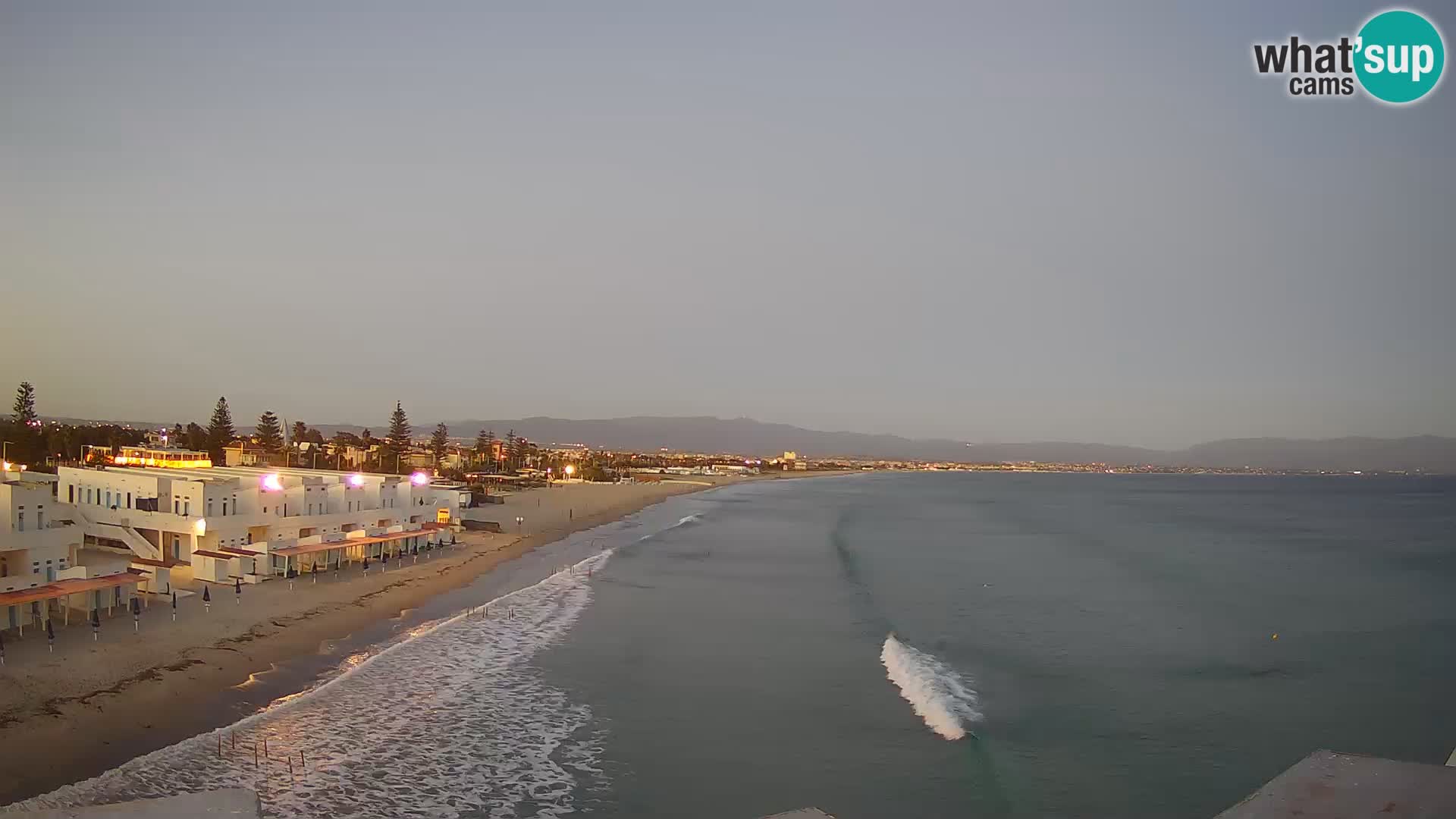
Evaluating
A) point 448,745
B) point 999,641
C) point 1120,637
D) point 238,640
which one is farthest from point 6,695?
point 1120,637

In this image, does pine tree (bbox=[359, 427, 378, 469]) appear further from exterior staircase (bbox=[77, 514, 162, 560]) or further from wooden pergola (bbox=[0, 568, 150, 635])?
wooden pergola (bbox=[0, 568, 150, 635])

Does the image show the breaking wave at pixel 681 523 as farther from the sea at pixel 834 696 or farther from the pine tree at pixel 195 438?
the pine tree at pixel 195 438

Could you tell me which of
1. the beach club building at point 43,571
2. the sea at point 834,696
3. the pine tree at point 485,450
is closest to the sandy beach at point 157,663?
the beach club building at point 43,571

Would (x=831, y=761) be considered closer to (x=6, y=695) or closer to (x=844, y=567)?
(x=6, y=695)

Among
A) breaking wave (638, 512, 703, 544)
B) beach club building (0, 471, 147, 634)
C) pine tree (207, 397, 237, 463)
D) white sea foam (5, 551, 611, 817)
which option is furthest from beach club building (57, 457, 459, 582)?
pine tree (207, 397, 237, 463)

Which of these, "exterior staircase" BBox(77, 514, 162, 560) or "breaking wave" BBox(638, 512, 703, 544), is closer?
"exterior staircase" BBox(77, 514, 162, 560)
